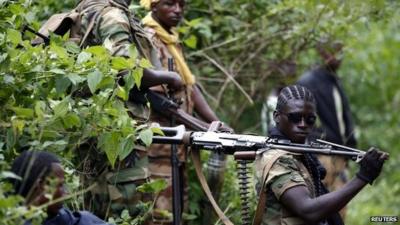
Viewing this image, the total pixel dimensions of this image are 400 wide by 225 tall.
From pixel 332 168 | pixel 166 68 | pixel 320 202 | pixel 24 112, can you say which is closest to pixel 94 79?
pixel 24 112

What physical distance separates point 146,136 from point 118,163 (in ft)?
3.77

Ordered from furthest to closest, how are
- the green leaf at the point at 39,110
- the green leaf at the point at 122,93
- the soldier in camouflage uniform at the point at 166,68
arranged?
the soldier in camouflage uniform at the point at 166,68, the green leaf at the point at 122,93, the green leaf at the point at 39,110

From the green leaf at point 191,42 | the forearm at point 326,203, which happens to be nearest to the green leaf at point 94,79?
the forearm at point 326,203

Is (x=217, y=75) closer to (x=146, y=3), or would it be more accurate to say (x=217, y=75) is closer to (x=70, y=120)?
(x=146, y=3)

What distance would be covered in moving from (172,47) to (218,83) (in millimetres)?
1697

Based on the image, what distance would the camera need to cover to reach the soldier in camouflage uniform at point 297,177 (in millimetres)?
5426

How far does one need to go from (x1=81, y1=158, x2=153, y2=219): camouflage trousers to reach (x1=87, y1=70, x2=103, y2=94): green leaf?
119cm

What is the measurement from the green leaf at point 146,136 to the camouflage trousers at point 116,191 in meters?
1.16

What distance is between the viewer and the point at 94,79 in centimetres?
551

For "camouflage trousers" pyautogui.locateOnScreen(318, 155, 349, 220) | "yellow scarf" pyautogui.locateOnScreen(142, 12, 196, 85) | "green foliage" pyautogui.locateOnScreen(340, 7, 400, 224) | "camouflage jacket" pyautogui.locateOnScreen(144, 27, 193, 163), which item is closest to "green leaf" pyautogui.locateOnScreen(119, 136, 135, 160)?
"camouflage jacket" pyautogui.locateOnScreen(144, 27, 193, 163)

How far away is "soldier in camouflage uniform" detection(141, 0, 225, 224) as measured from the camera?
7223 mm

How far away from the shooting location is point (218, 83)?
9195 mm

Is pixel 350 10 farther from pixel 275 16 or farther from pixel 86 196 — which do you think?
pixel 86 196

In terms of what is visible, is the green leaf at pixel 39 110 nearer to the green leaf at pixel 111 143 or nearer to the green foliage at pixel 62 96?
the green foliage at pixel 62 96
